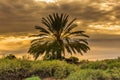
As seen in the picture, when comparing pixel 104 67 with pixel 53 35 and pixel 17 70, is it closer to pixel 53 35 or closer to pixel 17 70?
pixel 17 70

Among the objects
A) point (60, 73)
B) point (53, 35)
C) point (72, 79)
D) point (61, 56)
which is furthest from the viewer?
point (53, 35)

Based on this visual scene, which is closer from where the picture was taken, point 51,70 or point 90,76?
point 90,76

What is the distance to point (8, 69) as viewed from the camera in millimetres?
14531

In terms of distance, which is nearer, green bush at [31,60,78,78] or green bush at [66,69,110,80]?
green bush at [66,69,110,80]

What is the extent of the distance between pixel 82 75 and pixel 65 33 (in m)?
28.8

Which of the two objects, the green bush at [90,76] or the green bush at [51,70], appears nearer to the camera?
the green bush at [90,76]

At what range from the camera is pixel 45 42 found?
4044 cm

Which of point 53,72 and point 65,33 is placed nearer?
point 53,72

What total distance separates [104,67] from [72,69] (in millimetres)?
2373

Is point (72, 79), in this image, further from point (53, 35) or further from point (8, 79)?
point (53, 35)

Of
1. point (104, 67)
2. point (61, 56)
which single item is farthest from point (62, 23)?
point (104, 67)

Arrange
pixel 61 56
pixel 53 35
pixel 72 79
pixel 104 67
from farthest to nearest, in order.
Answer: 1. pixel 53 35
2. pixel 61 56
3. pixel 104 67
4. pixel 72 79

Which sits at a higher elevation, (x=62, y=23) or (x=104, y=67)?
(x=62, y=23)

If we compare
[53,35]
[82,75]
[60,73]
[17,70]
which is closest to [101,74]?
[82,75]
